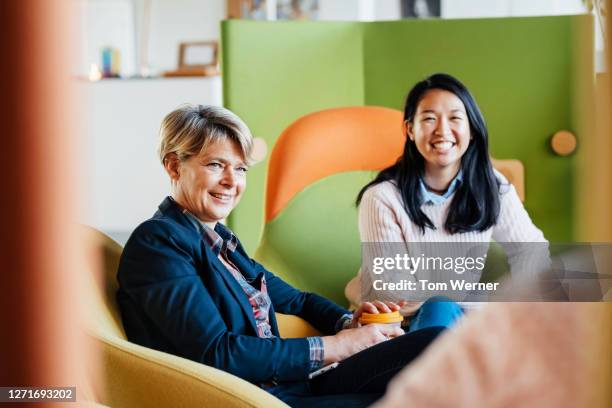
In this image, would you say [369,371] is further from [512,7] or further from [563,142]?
[512,7]

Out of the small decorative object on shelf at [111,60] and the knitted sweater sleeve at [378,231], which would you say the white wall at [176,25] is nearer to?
the small decorative object on shelf at [111,60]

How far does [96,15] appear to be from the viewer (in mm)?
3475

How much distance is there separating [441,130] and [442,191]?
0.07 m

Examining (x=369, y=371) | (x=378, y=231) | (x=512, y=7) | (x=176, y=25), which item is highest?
(x=176, y=25)

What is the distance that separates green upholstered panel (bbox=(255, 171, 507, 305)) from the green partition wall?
5 cm

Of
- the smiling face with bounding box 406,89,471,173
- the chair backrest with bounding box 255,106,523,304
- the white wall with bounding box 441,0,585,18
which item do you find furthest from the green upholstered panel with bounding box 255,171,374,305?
the white wall with bounding box 441,0,585,18

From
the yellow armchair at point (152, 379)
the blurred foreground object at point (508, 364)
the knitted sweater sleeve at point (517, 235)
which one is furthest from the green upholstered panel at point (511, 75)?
the blurred foreground object at point (508, 364)

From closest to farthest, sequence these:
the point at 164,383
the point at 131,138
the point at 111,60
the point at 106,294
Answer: the point at 164,383 < the point at 106,294 < the point at 131,138 < the point at 111,60

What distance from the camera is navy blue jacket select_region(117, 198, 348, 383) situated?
25.0 inches

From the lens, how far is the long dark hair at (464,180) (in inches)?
31.8

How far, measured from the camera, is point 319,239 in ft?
3.13

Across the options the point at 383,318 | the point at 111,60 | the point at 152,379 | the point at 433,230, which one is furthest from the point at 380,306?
the point at 111,60

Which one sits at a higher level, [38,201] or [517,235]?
[38,201]

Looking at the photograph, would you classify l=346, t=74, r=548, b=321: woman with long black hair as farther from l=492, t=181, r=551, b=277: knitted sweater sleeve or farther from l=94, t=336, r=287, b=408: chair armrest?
l=94, t=336, r=287, b=408: chair armrest
